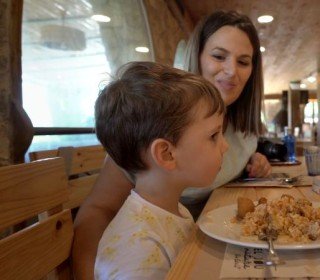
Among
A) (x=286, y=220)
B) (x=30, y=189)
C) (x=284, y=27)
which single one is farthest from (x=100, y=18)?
(x=284, y=27)

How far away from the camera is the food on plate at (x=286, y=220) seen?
22.3 inches

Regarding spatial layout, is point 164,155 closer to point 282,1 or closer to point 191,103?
point 191,103

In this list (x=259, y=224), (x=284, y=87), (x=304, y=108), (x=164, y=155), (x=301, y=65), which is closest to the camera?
(x=259, y=224)

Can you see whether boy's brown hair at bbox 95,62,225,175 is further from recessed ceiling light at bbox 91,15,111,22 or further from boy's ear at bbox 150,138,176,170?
recessed ceiling light at bbox 91,15,111,22

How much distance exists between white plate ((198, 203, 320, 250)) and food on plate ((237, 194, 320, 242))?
2cm

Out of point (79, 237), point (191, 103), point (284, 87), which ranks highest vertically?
point (284, 87)

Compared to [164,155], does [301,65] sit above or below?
above

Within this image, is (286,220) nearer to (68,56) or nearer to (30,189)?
(30,189)

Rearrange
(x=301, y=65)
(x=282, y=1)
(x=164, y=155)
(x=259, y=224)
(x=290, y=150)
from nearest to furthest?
(x=259, y=224), (x=164, y=155), (x=290, y=150), (x=282, y=1), (x=301, y=65)

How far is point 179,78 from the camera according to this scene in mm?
770

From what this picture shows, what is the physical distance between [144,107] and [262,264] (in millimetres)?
385

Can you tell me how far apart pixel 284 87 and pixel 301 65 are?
4198 millimetres

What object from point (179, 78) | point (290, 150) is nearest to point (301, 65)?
point (290, 150)


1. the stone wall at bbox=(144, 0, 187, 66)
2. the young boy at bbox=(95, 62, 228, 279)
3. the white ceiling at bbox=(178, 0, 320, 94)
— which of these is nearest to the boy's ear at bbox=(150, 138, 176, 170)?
the young boy at bbox=(95, 62, 228, 279)
